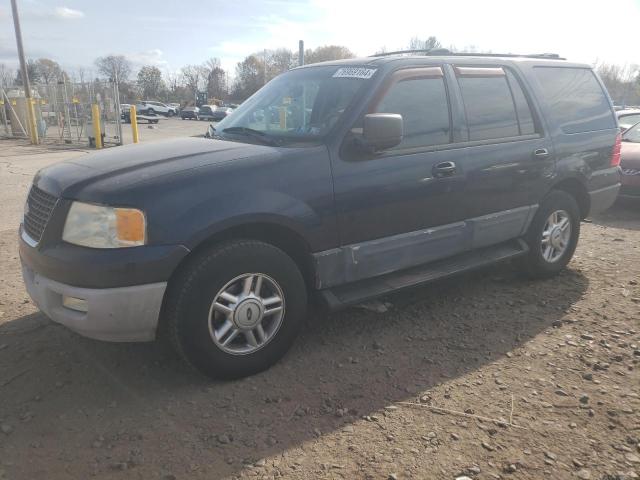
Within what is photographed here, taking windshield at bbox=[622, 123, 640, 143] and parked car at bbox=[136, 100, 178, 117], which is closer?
windshield at bbox=[622, 123, 640, 143]

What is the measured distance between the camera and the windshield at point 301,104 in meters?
3.49

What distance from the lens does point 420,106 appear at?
3.70 metres

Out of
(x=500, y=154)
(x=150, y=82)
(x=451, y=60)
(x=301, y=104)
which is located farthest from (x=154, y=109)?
(x=500, y=154)

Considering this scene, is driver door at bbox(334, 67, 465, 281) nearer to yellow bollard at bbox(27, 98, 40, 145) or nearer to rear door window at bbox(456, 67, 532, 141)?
rear door window at bbox(456, 67, 532, 141)

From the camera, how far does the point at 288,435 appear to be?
2615mm

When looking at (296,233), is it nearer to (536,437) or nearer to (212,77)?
(536,437)

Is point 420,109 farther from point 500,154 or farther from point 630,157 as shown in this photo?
point 630,157

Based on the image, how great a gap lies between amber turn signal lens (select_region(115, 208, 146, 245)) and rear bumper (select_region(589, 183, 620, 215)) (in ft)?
13.9

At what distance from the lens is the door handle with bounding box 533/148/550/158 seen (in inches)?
171

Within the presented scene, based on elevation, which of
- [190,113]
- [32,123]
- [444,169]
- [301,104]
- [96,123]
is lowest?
[190,113]

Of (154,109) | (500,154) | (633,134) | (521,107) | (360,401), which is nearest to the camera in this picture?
(360,401)

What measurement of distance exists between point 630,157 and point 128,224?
8.08 m

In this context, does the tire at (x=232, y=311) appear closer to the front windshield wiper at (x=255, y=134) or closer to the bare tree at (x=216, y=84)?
the front windshield wiper at (x=255, y=134)

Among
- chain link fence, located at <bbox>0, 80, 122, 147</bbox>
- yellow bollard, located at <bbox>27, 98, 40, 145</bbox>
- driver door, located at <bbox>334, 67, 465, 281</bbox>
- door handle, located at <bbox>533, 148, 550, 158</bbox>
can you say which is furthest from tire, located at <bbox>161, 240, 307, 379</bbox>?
yellow bollard, located at <bbox>27, 98, 40, 145</bbox>
